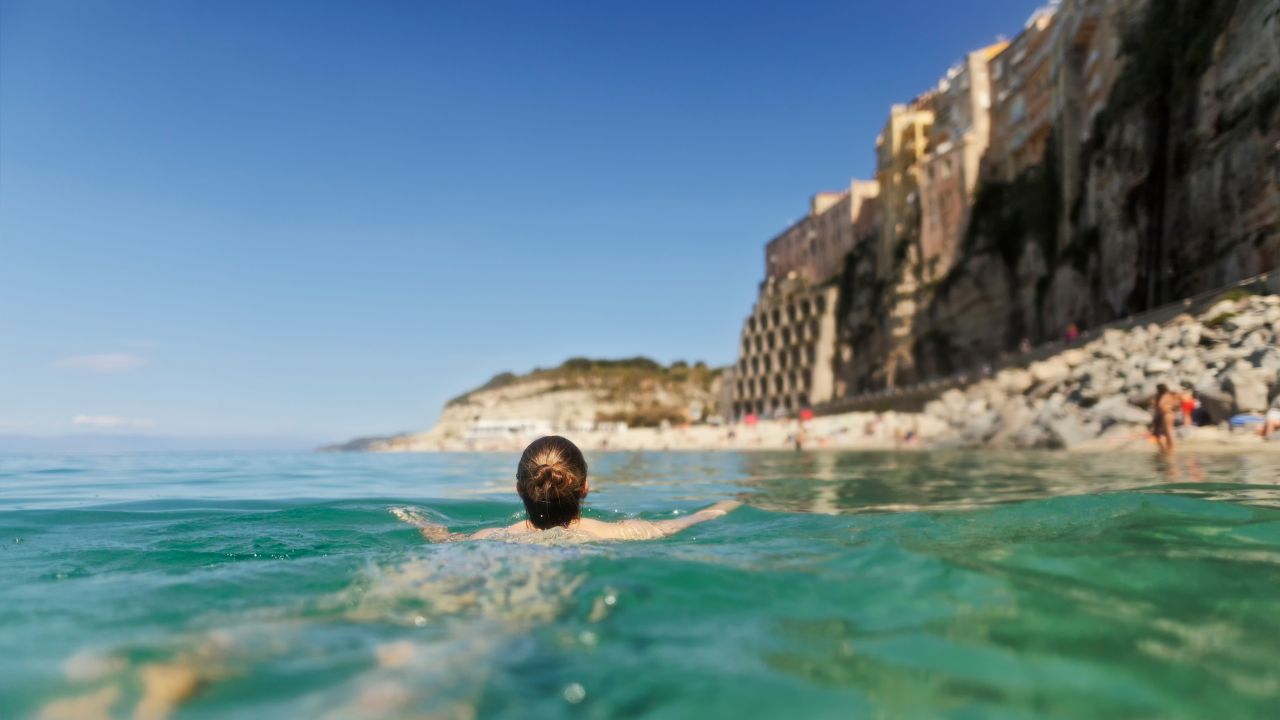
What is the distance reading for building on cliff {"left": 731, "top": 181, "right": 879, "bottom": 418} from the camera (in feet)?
176

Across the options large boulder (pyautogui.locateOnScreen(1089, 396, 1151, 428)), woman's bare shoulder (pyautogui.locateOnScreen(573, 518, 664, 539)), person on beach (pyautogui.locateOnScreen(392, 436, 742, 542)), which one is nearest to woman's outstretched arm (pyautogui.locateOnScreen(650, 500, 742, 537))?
woman's bare shoulder (pyautogui.locateOnScreen(573, 518, 664, 539))

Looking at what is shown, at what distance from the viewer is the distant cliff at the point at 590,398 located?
8081 cm

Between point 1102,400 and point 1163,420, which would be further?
point 1102,400

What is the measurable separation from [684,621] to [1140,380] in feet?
56.2

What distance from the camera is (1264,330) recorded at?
15398 millimetres

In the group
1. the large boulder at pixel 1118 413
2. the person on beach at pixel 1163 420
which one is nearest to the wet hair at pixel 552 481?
the person on beach at pixel 1163 420

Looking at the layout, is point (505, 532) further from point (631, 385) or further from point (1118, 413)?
A: point (631, 385)

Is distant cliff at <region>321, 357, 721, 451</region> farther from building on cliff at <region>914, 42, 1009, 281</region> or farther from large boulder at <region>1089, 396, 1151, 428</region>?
large boulder at <region>1089, 396, 1151, 428</region>

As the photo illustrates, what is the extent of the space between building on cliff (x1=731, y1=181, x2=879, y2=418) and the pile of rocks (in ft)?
96.9

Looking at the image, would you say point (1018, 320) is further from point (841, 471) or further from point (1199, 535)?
point (1199, 535)

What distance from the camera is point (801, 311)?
58.1 meters

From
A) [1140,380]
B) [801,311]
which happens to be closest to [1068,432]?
[1140,380]

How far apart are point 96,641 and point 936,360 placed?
40.4 meters

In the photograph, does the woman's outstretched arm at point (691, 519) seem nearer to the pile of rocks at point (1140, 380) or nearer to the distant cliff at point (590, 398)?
the pile of rocks at point (1140, 380)
